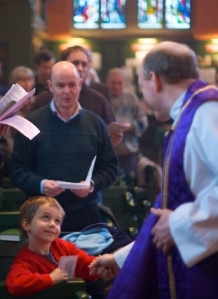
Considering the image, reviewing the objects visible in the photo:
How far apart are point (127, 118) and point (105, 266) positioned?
195 inches

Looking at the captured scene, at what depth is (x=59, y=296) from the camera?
12.1ft

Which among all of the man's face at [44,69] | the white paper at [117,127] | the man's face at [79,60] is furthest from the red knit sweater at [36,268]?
the man's face at [44,69]

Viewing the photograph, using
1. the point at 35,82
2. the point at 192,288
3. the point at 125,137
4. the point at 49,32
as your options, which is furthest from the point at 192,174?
the point at 49,32

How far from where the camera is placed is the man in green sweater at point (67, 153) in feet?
15.1

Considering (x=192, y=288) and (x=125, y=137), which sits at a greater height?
(x=192, y=288)

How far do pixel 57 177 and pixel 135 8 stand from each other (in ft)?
47.2

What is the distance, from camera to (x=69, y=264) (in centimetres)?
380

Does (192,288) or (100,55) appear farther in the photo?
(100,55)

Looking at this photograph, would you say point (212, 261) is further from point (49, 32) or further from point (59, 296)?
point (49, 32)

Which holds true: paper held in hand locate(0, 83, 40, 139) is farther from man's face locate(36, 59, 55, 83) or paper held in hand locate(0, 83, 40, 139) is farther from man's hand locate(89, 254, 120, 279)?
man's face locate(36, 59, 55, 83)

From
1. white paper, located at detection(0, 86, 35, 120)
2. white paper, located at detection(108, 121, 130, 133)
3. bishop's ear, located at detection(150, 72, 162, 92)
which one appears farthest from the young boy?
white paper, located at detection(108, 121, 130, 133)

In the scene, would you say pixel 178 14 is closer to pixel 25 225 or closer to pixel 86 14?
pixel 86 14

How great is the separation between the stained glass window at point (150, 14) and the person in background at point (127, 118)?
33.6 feet

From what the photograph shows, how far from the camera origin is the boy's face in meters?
3.82
